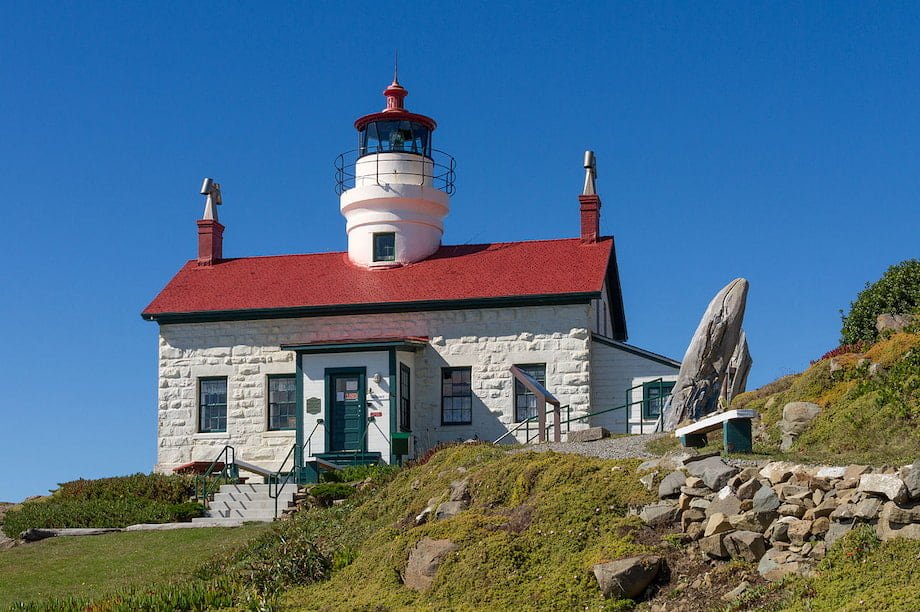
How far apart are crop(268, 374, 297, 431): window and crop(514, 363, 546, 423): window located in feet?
17.1

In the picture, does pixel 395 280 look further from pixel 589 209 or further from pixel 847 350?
pixel 847 350

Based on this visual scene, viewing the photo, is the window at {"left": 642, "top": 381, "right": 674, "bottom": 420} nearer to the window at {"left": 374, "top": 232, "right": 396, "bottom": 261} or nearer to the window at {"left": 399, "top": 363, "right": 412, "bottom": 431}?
the window at {"left": 399, "top": 363, "right": 412, "bottom": 431}

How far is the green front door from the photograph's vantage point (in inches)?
1094

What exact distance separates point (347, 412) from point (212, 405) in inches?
154

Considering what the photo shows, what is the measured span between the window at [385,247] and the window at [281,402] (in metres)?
4.18

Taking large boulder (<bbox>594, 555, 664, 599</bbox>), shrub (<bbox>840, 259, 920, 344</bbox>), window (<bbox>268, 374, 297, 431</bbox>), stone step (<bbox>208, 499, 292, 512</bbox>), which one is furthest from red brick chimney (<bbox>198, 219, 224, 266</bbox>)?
large boulder (<bbox>594, 555, 664, 599</bbox>)

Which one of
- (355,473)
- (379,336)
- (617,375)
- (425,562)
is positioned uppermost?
(379,336)

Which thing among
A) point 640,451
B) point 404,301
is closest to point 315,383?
point 404,301

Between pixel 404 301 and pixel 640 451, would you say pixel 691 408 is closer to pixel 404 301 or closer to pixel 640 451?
pixel 640 451

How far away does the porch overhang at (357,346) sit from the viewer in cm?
2781

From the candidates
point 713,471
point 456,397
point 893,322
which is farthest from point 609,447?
point 456,397

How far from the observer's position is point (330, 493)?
2252 cm

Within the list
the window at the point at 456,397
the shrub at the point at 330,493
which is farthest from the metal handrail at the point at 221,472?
the window at the point at 456,397

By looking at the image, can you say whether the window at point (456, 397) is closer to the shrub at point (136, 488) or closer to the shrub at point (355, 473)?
the shrub at point (355, 473)
